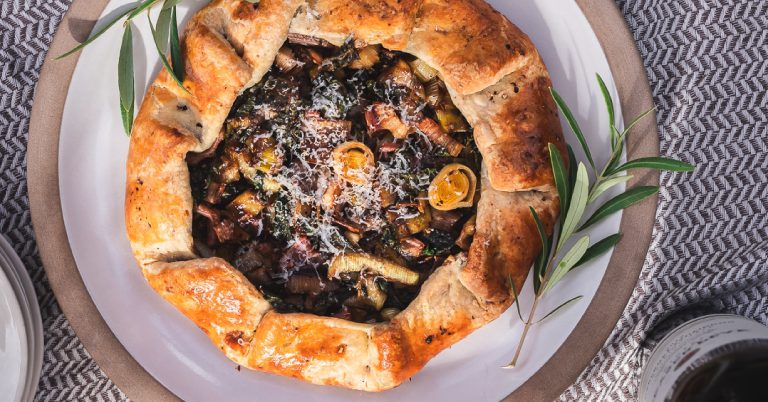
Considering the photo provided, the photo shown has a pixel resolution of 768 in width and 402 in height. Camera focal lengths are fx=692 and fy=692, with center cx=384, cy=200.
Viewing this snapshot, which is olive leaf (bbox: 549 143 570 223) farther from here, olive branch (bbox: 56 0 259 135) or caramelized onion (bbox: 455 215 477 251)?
olive branch (bbox: 56 0 259 135)

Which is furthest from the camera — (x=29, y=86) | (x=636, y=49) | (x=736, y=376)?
(x=29, y=86)

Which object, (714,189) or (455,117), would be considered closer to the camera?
(455,117)

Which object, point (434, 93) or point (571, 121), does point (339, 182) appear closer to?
point (434, 93)

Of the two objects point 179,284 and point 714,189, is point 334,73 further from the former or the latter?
point 714,189

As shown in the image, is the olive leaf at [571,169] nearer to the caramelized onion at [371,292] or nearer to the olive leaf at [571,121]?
the olive leaf at [571,121]

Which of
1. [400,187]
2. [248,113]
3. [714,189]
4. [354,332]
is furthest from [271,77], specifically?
[714,189]

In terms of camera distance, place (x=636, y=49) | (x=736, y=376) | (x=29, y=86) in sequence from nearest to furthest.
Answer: (x=736, y=376), (x=636, y=49), (x=29, y=86)

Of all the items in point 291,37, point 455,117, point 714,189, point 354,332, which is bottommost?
point 354,332
